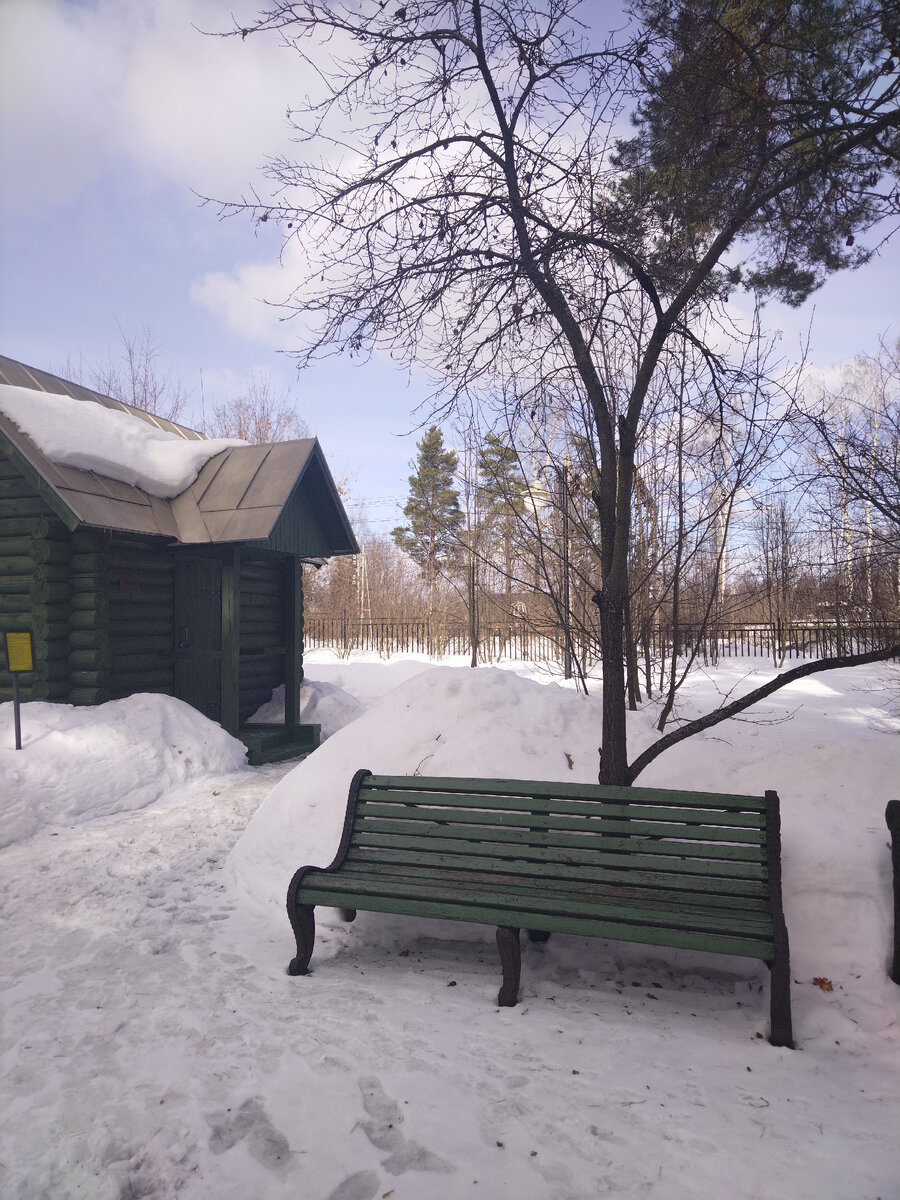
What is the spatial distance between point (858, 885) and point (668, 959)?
1012 mm

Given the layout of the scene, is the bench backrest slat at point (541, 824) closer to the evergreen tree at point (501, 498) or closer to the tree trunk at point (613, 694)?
the tree trunk at point (613, 694)

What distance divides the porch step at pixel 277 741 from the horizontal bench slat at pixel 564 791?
568 centimetres

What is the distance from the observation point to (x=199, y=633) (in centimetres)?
1014

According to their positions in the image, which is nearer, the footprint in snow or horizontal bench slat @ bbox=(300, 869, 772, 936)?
the footprint in snow

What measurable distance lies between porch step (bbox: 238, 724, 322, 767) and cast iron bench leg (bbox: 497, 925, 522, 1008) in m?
6.86

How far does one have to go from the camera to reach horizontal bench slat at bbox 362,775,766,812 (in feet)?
11.8

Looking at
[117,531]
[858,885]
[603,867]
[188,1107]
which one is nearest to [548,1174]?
[188,1107]

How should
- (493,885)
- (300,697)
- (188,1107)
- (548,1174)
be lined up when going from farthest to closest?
(300,697), (493,885), (188,1107), (548,1174)

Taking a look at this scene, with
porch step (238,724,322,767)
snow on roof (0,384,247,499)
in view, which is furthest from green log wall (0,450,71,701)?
A: porch step (238,724,322,767)

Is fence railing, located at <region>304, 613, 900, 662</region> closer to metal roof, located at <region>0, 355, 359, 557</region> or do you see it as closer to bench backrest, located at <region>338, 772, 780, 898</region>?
metal roof, located at <region>0, 355, 359, 557</region>

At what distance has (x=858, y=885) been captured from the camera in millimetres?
3490

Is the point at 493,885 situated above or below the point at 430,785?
below

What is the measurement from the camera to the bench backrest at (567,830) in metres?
3.46

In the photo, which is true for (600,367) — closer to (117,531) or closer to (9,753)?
(117,531)
